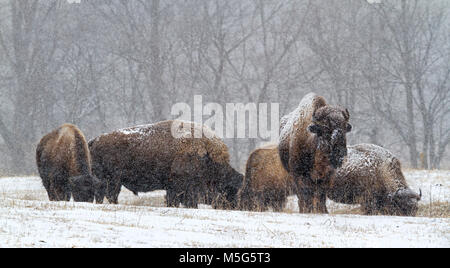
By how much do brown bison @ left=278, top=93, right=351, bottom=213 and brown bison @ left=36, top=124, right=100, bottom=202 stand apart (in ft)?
13.3

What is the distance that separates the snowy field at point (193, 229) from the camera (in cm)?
646

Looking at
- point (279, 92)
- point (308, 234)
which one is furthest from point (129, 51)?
point (308, 234)

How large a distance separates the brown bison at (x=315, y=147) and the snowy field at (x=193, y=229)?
102 centimetres

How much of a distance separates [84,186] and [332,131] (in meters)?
5.04

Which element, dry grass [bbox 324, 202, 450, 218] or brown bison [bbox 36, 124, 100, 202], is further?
dry grass [bbox 324, 202, 450, 218]

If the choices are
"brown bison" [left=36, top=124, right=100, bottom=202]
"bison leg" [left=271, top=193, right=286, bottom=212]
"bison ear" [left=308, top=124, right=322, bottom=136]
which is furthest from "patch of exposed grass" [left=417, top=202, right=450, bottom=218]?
"brown bison" [left=36, top=124, right=100, bottom=202]

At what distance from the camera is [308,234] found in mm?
7613

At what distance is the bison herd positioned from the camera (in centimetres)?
1144

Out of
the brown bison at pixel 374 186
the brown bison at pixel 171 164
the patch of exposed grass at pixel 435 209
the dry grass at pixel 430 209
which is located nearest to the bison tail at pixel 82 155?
Answer: the brown bison at pixel 171 164

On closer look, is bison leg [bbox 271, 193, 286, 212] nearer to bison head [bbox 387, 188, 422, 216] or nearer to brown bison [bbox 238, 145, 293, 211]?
brown bison [bbox 238, 145, 293, 211]

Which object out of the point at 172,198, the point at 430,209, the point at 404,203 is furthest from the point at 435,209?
the point at 172,198

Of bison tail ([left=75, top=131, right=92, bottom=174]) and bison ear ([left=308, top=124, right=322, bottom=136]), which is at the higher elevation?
bison ear ([left=308, top=124, right=322, bottom=136])

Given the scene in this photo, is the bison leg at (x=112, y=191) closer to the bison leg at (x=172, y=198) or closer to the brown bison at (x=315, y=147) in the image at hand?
the bison leg at (x=172, y=198)
